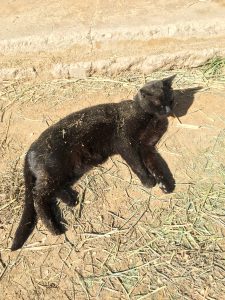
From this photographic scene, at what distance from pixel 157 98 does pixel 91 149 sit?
77 centimetres

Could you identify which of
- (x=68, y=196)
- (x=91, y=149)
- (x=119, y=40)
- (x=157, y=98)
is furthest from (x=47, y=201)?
(x=119, y=40)

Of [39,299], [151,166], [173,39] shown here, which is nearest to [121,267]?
[39,299]

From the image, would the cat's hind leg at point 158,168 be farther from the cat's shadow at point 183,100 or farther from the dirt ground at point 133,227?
the cat's shadow at point 183,100

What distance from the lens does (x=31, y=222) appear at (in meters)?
3.57

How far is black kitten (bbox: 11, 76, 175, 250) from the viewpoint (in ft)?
12.0

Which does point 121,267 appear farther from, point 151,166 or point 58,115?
point 58,115

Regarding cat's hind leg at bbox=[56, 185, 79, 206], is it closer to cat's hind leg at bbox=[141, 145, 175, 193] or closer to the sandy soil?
cat's hind leg at bbox=[141, 145, 175, 193]

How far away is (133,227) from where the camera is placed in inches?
139

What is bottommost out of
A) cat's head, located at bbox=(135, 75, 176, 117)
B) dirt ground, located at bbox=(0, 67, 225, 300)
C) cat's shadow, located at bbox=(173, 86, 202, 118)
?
dirt ground, located at bbox=(0, 67, 225, 300)

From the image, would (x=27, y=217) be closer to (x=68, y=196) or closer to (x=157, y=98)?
(x=68, y=196)

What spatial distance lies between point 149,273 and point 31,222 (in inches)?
41.6

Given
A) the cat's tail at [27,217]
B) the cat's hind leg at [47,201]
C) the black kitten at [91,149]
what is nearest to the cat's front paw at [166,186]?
the black kitten at [91,149]

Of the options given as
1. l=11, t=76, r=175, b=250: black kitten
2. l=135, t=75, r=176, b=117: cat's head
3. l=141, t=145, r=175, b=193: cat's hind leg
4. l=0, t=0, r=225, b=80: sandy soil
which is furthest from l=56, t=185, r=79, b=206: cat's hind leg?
l=0, t=0, r=225, b=80: sandy soil

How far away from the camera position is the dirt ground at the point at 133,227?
10.4 feet
